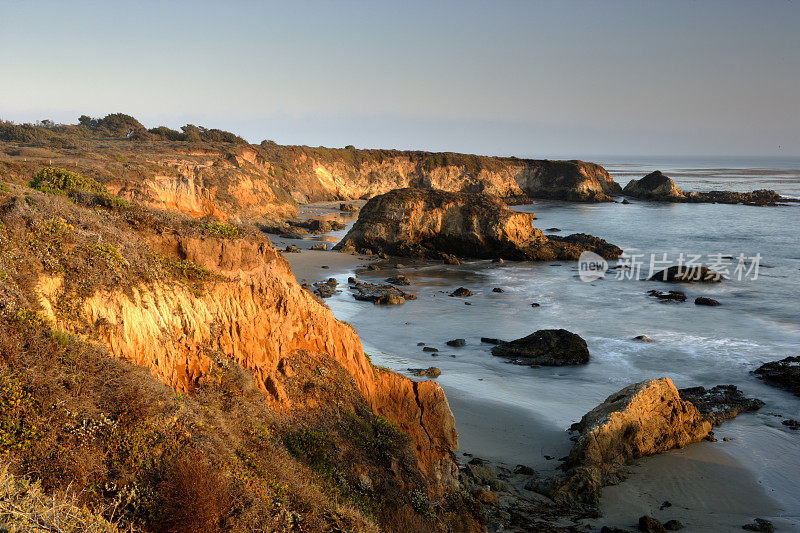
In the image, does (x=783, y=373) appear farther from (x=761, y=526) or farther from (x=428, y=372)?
(x=428, y=372)

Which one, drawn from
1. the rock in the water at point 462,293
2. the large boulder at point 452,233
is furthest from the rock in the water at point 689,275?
the rock in the water at point 462,293

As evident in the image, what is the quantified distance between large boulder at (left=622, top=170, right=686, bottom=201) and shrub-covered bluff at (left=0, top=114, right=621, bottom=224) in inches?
215

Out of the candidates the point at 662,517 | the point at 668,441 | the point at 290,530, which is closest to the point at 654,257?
the point at 668,441

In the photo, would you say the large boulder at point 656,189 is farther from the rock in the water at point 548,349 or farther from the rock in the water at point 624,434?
the rock in the water at point 624,434

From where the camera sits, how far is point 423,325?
97.7 feet

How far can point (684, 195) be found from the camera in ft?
352

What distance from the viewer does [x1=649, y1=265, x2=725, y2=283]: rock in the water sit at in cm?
4162

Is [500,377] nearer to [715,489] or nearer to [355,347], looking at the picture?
[715,489]

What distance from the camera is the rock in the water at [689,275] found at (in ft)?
137

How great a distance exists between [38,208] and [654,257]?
5111cm

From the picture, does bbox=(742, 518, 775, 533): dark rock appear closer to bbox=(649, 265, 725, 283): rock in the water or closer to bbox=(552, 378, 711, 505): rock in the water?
bbox=(552, 378, 711, 505): rock in the water
